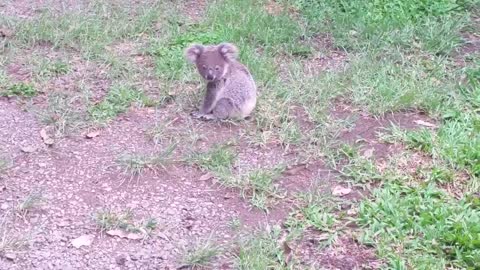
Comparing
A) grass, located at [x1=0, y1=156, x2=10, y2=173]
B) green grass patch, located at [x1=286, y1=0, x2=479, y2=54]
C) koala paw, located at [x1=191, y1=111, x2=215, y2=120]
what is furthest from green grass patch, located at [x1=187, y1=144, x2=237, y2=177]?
green grass patch, located at [x1=286, y1=0, x2=479, y2=54]

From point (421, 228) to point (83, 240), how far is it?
6.59 ft

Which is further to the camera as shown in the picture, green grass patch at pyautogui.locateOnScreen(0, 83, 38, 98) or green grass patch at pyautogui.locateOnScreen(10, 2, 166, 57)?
green grass patch at pyautogui.locateOnScreen(10, 2, 166, 57)

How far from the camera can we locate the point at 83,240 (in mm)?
4254

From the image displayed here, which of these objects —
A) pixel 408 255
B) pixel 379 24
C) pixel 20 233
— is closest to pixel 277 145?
pixel 408 255

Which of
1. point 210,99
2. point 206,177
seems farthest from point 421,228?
point 210,99

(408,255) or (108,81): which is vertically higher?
(408,255)

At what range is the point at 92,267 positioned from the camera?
13.3 feet

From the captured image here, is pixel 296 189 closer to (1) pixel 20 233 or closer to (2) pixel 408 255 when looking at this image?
(2) pixel 408 255

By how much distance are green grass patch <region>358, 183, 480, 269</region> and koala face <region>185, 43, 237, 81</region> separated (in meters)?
1.64

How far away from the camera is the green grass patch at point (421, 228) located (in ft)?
13.3

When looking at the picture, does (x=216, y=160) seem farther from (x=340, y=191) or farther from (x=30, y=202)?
(x=30, y=202)

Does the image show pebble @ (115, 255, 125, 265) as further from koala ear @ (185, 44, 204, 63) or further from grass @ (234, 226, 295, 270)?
koala ear @ (185, 44, 204, 63)

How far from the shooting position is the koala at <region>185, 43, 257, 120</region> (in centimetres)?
560

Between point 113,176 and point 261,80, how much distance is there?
1.86 m
